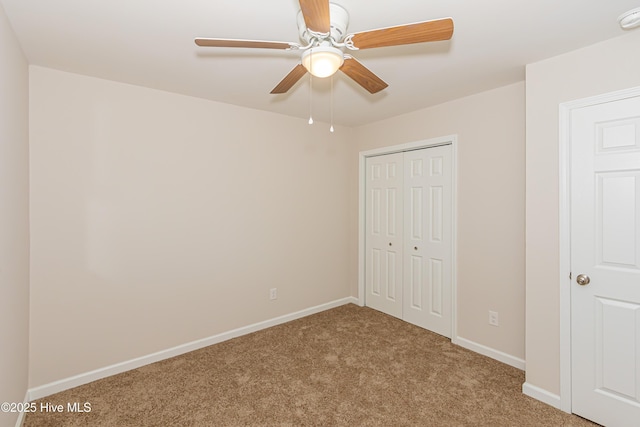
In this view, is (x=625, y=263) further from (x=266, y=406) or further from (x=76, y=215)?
(x=76, y=215)

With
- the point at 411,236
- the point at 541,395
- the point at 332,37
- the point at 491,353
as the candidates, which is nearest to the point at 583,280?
the point at 541,395

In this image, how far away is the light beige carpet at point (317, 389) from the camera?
6.64 feet

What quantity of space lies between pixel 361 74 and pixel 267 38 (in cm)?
64

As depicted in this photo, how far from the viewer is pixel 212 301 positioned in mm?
3090

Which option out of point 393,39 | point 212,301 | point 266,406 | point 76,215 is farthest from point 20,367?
point 393,39

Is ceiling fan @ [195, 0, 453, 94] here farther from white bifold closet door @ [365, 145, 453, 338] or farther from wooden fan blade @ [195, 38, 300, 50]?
white bifold closet door @ [365, 145, 453, 338]

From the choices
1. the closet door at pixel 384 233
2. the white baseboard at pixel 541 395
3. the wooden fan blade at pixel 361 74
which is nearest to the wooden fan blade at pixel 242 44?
the wooden fan blade at pixel 361 74

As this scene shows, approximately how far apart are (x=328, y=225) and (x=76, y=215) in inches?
101

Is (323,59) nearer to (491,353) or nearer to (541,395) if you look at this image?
(541,395)

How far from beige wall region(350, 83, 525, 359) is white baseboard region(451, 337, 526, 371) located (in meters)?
0.04

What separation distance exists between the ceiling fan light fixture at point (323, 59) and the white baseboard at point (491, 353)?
2.74m

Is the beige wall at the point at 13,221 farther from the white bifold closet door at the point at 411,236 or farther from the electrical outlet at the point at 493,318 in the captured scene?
the electrical outlet at the point at 493,318

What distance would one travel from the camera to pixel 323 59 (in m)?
1.41

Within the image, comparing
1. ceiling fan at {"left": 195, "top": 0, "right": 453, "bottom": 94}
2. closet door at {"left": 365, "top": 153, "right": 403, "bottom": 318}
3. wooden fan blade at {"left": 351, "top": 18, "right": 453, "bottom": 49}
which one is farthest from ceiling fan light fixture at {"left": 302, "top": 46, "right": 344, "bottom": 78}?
closet door at {"left": 365, "top": 153, "right": 403, "bottom": 318}
